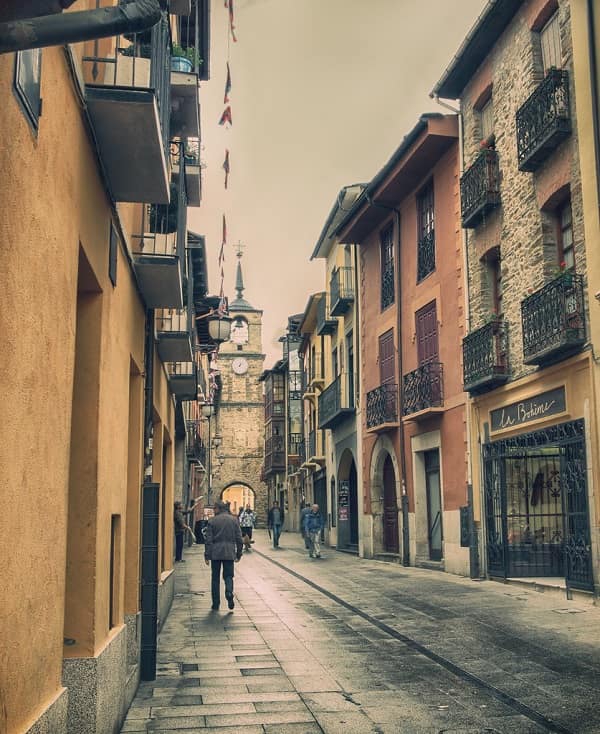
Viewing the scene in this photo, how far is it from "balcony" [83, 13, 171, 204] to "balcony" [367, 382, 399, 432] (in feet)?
52.5

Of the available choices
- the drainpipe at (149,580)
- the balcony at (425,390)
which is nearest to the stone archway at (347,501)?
the balcony at (425,390)

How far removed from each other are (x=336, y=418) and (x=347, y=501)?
9.14 feet

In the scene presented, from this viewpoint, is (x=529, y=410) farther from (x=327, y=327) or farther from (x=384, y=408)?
(x=327, y=327)

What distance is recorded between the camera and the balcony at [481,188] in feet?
53.2

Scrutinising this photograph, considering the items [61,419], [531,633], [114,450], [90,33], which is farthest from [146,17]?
[531,633]

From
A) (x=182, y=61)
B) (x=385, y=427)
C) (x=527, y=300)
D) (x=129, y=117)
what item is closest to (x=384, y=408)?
(x=385, y=427)

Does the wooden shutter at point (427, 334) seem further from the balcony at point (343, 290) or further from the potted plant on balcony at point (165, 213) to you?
the potted plant on balcony at point (165, 213)

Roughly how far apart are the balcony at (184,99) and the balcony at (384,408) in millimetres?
11224

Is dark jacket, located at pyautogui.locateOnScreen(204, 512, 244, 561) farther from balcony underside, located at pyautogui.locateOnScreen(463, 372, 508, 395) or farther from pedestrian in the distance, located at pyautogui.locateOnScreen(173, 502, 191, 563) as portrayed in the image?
pedestrian in the distance, located at pyautogui.locateOnScreen(173, 502, 191, 563)

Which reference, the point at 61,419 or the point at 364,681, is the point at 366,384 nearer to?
the point at 364,681

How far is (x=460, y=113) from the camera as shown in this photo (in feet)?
60.2

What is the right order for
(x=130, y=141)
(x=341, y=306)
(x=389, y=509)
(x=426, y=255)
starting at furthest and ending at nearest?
(x=341, y=306) → (x=389, y=509) → (x=426, y=255) → (x=130, y=141)

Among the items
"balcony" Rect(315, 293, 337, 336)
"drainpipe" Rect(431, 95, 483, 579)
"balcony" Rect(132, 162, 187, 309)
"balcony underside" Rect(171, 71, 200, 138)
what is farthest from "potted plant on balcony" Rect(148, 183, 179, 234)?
"balcony" Rect(315, 293, 337, 336)

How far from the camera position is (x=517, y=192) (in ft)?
50.1
